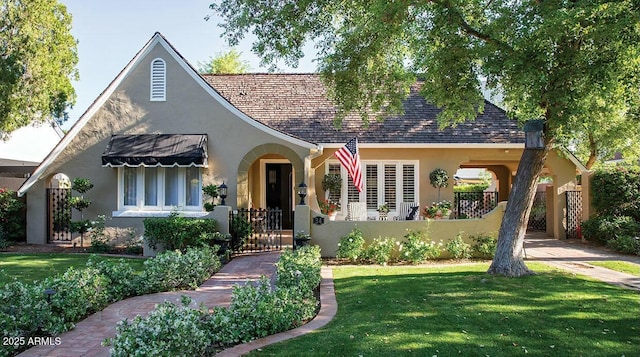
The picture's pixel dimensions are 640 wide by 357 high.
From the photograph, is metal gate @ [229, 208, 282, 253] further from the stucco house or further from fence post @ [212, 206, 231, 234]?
the stucco house

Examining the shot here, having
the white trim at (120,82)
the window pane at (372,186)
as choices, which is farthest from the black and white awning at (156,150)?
the window pane at (372,186)

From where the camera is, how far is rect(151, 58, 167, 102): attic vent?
15.4 m

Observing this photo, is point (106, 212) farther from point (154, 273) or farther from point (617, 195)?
point (617, 195)

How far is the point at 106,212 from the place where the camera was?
605 inches

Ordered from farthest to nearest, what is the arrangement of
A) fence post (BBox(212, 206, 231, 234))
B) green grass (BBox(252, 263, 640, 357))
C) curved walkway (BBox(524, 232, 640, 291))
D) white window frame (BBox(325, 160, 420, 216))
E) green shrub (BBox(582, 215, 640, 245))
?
white window frame (BBox(325, 160, 420, 216)) < green shrub (BBox(582, 215, 640, 245)) < fence post (BBox(212, 206, 231, 234)) < curved walkway (BBox(524, 232, 640, 291)) < green grass (BBox(252, 263, 640, 357))

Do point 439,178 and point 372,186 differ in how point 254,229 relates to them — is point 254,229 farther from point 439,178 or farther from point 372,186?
point 439,178

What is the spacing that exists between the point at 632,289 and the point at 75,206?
15632mm

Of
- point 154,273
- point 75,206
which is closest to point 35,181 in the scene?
point 75,206

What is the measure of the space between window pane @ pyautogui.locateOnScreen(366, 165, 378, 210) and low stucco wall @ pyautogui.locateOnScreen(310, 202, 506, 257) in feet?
14.5

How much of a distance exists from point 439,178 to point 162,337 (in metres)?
13.4

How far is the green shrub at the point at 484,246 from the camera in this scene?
13.0 m

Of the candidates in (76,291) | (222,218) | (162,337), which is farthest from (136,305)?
(222,218)

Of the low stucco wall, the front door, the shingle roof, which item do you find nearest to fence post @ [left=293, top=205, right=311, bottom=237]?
the low stucco wall

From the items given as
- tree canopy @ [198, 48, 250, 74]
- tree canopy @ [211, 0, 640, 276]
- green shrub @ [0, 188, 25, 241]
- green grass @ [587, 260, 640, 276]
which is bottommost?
green grass @ [587, 260, 640, 276]
